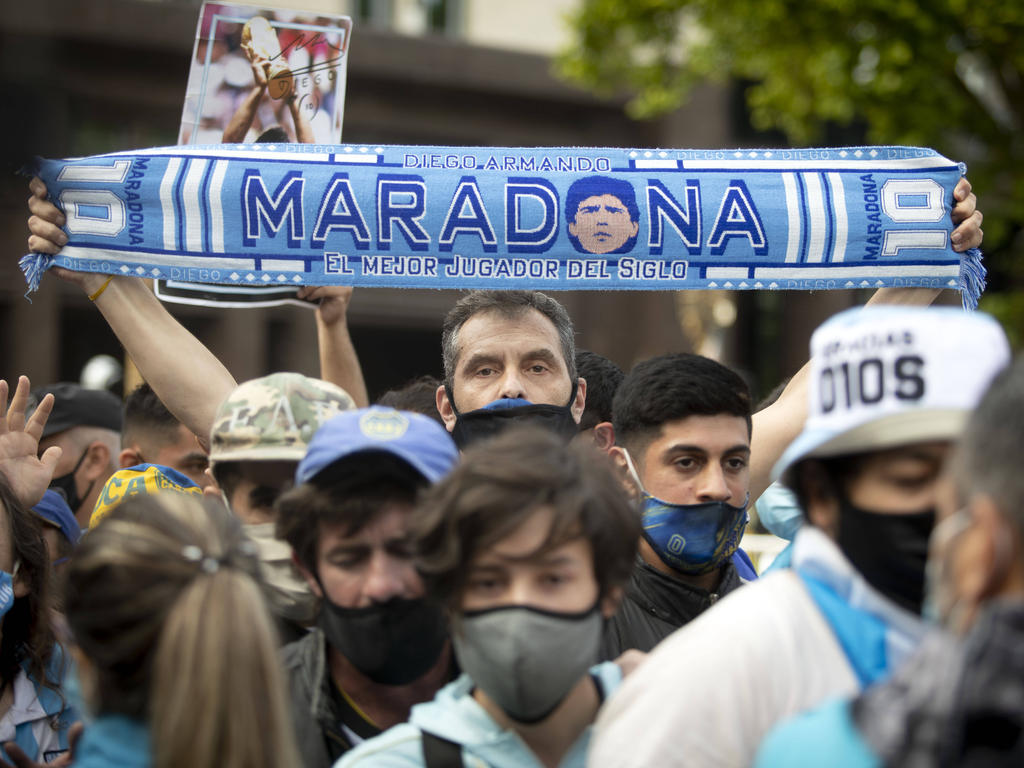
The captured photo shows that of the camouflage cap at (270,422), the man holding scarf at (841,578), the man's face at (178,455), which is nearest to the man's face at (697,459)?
the camouflage cap at (270,422)

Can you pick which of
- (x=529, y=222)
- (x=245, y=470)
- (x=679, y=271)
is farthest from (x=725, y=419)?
(x=245, y=470)

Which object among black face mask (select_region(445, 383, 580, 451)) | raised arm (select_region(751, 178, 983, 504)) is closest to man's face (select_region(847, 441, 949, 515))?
black face mask (select_region(445, 383, 580, 451))

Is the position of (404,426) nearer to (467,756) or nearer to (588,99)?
(467,756)

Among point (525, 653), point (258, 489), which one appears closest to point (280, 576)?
point (258, 489)

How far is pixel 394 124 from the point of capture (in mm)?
17812

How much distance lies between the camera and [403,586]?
2.52 m

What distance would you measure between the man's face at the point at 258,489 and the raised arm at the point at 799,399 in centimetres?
171

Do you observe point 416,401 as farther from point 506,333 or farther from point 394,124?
point 394,124

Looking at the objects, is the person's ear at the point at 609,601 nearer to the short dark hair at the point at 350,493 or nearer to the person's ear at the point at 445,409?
the short dark hair at the point at 350,493

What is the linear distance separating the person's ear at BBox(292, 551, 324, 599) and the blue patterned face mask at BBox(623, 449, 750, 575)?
4.07 ft

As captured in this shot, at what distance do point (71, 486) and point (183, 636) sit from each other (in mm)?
3808

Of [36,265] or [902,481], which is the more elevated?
[36,265]

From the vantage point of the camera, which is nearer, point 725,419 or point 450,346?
point 725,419

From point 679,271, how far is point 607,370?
0.92 m
